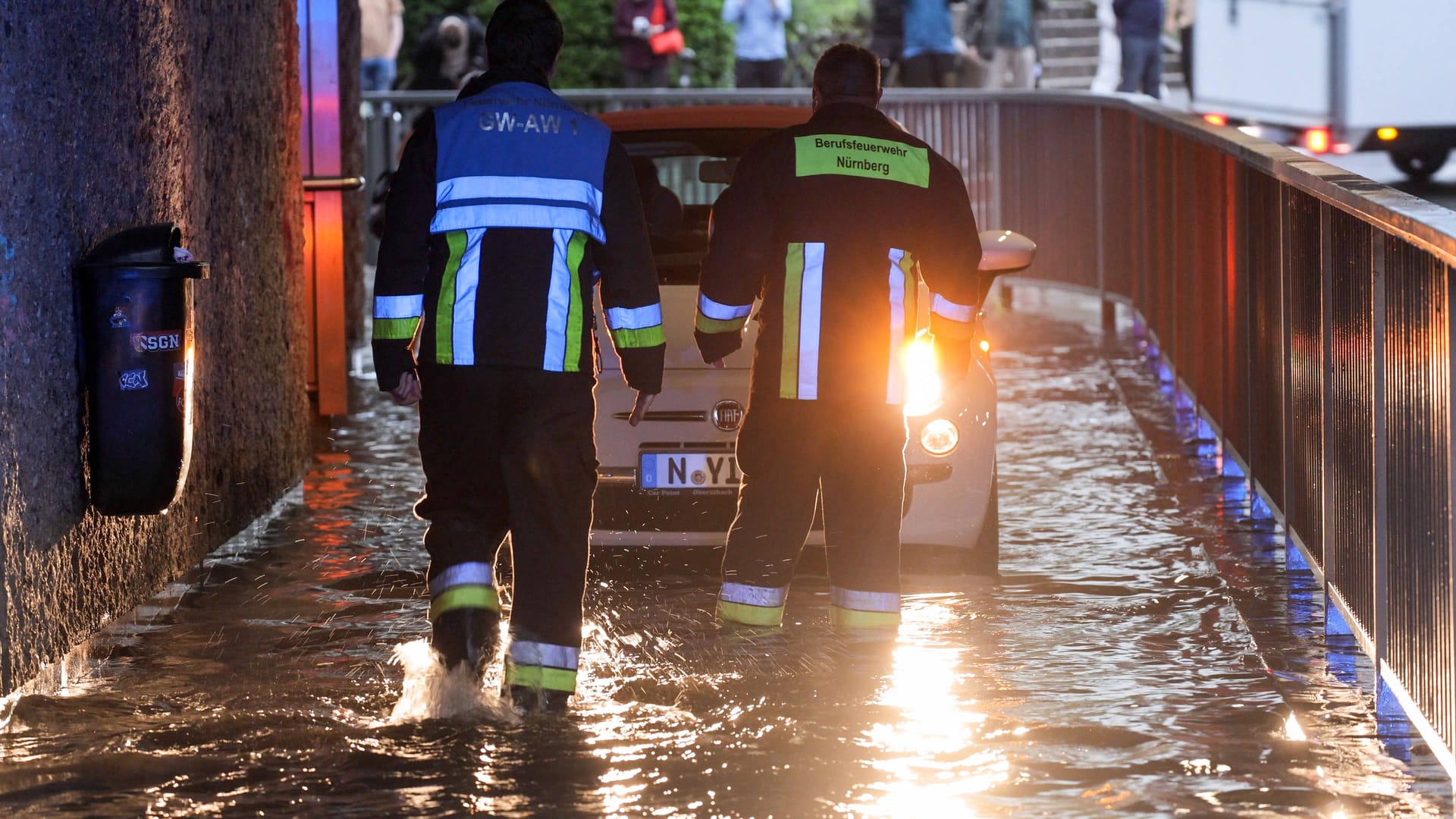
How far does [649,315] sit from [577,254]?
0.24 meters

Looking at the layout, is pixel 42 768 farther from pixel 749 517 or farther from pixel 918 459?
pixel 918 459

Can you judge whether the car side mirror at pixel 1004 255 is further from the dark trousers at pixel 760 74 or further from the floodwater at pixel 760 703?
the dark trousers at pixel 760 74

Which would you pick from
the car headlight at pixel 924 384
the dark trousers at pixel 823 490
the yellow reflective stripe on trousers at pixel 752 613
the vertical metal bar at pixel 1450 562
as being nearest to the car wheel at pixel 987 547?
the car headlight at pixel 924 384

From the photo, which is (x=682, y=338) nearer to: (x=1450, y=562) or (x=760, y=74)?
(x=1450, y=562)

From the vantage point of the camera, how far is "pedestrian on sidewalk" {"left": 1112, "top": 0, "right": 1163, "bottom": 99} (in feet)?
67.6

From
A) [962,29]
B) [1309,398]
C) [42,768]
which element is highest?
[962,29]

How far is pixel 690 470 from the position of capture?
23.8 ft

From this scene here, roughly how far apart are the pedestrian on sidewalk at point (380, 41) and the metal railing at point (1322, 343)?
712 cm

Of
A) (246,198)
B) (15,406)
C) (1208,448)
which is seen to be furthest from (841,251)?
(1208,448)

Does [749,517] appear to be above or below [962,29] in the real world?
below

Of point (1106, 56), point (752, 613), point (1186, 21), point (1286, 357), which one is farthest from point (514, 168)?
point (1106, 56)

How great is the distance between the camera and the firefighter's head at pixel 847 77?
6.62 metres

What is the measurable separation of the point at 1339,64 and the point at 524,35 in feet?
52.8

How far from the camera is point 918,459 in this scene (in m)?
7.30
